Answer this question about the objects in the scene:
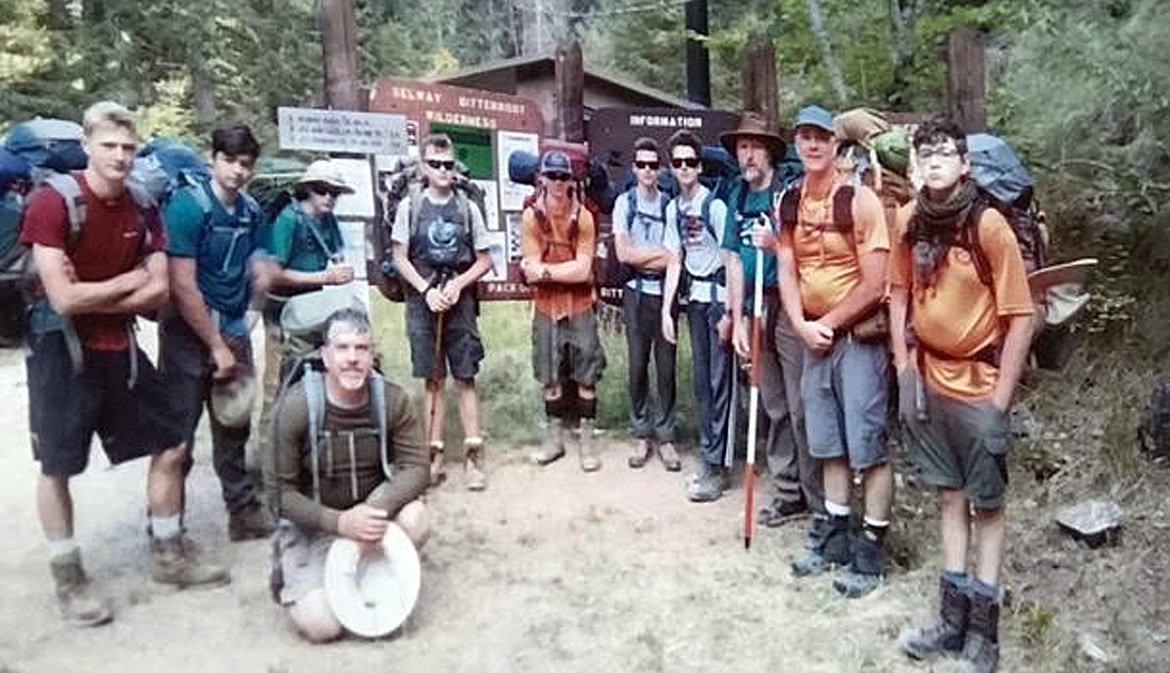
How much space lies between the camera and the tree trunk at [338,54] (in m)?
6.83

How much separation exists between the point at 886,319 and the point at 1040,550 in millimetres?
A: 1541

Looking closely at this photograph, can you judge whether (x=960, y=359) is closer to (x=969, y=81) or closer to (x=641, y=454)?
(x=641, y=454)

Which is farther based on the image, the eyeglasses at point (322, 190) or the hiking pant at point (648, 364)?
the hiking pant at point (648, 364)

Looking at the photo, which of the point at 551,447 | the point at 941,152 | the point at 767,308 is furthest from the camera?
the point at 551,447

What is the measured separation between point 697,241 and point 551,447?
165 cm

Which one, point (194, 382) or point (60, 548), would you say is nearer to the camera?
point (60, 548)

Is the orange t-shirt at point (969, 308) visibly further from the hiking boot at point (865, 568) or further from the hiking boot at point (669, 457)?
the hiking boot at point (669, 457)

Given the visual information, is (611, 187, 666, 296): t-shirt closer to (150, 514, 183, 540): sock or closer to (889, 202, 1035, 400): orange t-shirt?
(889, 202, 1035, 400): orange t-shirt

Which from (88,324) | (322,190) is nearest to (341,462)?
(88,324)

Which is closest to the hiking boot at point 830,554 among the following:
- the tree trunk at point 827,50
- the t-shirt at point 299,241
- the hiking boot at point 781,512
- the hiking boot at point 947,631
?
the hiking boot at point 781,512

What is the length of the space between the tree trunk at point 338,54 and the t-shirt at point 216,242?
65.9 inches

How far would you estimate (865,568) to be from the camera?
4867 mm

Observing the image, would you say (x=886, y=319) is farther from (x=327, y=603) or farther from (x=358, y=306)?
(x=327, y=603)

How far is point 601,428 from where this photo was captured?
7.26 m
